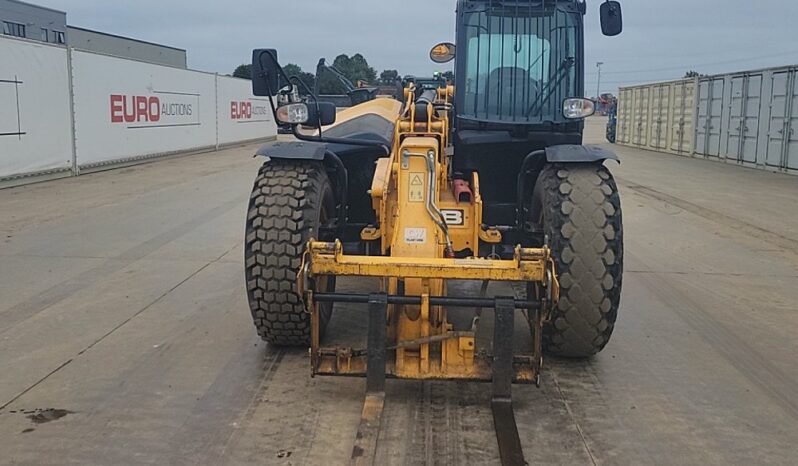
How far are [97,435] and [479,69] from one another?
3750 millimetres

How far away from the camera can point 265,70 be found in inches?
193

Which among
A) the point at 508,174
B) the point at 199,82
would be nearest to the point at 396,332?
the point at 508,174

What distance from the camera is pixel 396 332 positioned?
4.56 metres

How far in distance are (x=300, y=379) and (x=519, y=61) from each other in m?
2.95

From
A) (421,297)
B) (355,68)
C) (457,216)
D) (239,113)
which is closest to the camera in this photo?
(421,297)

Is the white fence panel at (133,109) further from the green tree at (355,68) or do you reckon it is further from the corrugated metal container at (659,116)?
the corrugated metal container at (659,116)

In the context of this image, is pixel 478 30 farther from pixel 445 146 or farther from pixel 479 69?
pixel 445 146

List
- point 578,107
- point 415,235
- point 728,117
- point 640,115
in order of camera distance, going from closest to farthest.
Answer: point 415,235
point 578,107
point 728,117
point 640,115

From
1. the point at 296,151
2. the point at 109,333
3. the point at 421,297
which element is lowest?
the point at 109,333

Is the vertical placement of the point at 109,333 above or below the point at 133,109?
below

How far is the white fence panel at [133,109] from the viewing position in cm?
1802

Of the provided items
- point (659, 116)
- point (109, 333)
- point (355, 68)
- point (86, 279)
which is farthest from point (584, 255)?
point (659, 116)

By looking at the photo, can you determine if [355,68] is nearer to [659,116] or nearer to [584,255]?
[584,255]

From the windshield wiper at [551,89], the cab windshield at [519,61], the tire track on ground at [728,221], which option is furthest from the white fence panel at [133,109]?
the windshield wiper at [551,89]
